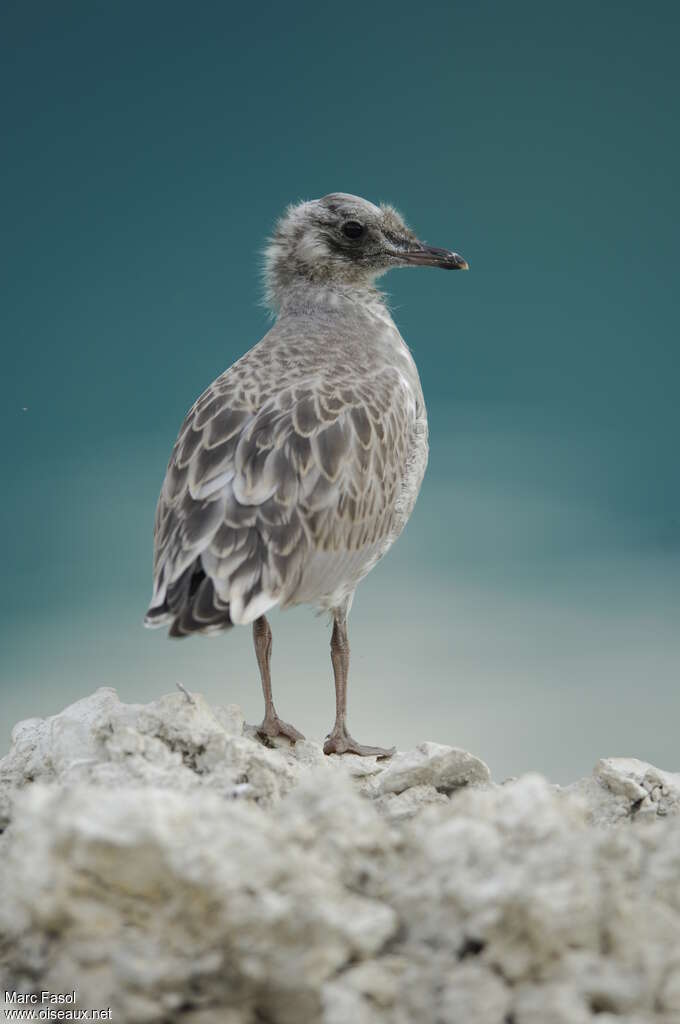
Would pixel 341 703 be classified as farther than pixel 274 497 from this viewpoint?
Yes

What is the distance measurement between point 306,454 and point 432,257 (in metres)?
2.49

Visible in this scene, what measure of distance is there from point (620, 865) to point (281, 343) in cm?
476

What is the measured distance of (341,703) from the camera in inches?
278

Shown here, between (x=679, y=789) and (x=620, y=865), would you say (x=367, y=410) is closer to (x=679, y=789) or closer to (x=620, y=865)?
(x=679, y=789)

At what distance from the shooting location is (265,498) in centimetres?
605

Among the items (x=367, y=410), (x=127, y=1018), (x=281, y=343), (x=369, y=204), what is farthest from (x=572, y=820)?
(x=369, y=204)

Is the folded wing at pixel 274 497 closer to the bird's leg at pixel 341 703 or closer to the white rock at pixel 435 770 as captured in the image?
the bird's leg at pixel 341 703

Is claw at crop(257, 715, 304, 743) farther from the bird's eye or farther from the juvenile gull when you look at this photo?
the bird's eye

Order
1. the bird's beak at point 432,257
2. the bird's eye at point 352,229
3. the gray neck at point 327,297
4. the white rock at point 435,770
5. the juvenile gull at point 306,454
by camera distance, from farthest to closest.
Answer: the bird's beak at point 432,257 < the bird's eye at point 352,229 < the gray neck at point 327,297 < the juvenile gull at point 306,454 < the white rock at point 435,770

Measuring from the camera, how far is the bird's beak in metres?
8.01

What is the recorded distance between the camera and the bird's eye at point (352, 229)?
25.7ft

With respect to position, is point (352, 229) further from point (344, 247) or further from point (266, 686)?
point (266, 686)

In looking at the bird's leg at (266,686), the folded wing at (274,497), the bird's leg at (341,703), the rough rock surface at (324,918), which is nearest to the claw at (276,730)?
the bird's leg at (266,686)

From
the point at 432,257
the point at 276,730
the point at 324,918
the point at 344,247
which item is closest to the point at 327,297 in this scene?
the point at 344,247
